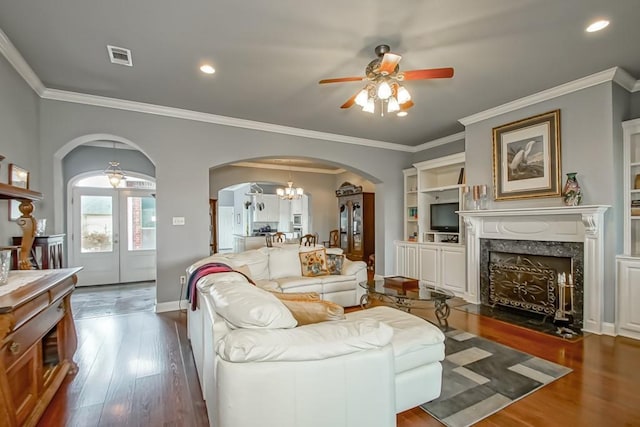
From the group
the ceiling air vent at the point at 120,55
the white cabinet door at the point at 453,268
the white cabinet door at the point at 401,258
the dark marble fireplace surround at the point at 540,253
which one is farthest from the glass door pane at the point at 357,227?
the ceiling air vent at the point at 120,55

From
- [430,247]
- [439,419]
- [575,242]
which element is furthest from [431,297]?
[430,247]

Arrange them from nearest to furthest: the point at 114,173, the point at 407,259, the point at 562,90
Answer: the point at 562,90 → the point at 114,173 → the point at 407,259

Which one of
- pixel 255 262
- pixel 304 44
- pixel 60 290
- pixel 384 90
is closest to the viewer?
pixel 60 290

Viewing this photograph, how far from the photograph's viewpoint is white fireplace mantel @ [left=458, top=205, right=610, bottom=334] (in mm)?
3438

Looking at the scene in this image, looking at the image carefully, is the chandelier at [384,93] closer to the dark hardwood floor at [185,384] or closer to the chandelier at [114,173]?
the dark hardwood floor at [185,384]

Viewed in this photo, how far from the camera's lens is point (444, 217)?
5754mm

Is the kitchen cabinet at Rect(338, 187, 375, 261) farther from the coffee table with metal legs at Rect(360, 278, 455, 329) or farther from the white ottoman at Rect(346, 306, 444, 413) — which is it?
the white ottoman at Rect(346, 306, 444, 413)

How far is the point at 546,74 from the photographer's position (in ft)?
11.3

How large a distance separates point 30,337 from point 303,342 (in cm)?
171

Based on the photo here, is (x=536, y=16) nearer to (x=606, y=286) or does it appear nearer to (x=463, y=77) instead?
(x=463, y=77)

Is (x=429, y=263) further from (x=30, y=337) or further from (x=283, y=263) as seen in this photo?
(x=30, y=337)

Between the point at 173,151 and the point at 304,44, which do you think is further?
the point at 173,151

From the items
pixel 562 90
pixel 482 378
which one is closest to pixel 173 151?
pixel 482 378

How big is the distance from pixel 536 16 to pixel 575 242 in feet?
8.70
